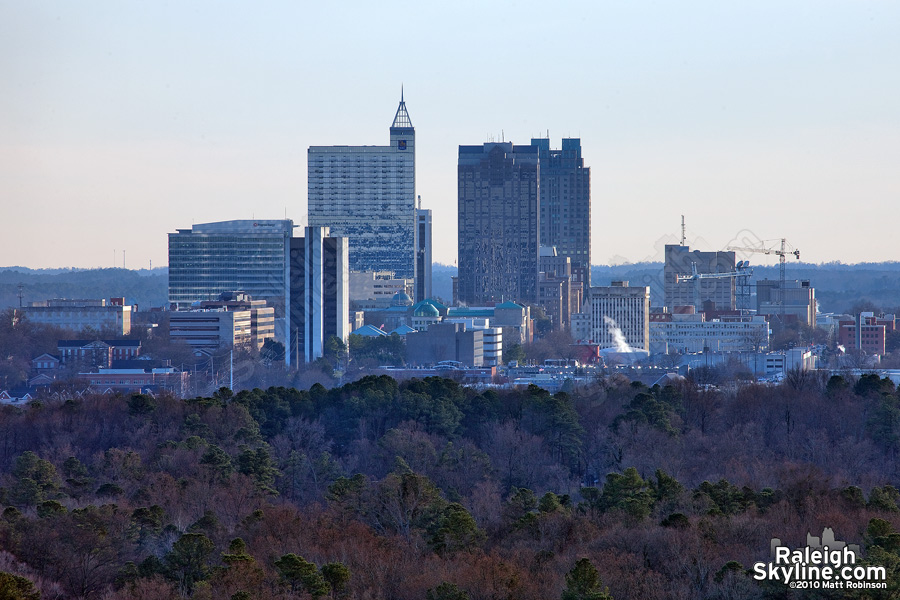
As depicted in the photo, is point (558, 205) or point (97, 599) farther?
point (558, 205)

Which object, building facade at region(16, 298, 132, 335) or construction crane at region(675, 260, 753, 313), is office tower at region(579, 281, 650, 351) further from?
building facade at region(16, 298, 132, 335)

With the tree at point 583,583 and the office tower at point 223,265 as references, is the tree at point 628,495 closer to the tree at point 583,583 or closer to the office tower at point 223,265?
the tree at point 583,583

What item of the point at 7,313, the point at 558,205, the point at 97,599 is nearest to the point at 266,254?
the point at 7,313

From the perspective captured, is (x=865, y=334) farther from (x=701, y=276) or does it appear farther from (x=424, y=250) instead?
(x=424, y=250)

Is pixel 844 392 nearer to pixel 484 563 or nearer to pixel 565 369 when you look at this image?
pixel 484 563

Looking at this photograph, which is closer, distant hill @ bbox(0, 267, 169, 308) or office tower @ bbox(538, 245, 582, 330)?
office tower @ bbox(538, 245, 582, 330)

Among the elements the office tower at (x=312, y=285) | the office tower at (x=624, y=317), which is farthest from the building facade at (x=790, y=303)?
the office tower at (x=312, y=285)

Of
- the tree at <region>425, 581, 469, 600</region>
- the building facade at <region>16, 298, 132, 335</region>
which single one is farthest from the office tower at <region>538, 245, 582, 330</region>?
the tree at <region>425, 581, 469, 600</region>
